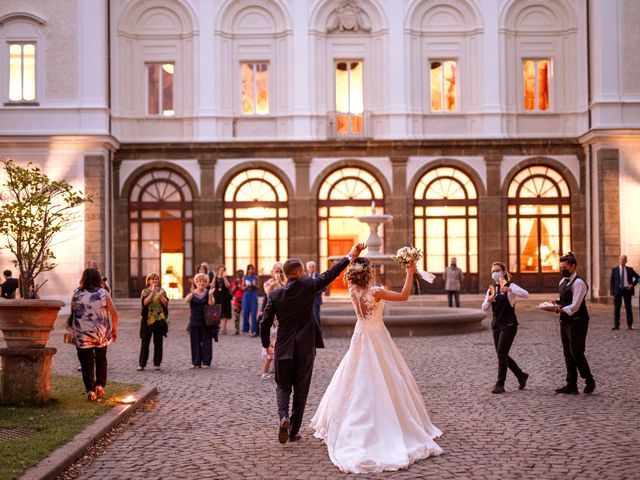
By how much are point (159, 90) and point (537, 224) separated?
15.0 meters

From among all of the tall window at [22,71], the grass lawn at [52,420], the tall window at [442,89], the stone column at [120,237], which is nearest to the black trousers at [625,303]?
the grass lawn at [52,420]

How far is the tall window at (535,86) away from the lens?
36.2 meters

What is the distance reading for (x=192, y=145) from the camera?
3525 centimetres

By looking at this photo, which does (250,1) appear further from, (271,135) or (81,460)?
(81,460)

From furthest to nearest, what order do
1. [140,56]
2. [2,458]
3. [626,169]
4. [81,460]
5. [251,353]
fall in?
[140,56] → [626,169] → [251,353] → [81,460] → [2,458]

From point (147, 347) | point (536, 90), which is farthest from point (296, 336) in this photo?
point (536, 90)

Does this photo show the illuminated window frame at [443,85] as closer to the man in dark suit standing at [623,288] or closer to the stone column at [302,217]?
the stone column at [302,217]

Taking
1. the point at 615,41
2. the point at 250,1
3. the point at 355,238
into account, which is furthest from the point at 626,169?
the point at 250,1

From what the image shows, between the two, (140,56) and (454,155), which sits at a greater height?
(140,56)

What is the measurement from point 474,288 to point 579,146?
6518 mm

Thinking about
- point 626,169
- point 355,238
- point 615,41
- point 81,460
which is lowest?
point 81,460

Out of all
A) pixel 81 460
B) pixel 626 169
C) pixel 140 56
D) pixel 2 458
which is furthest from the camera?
pixel 140 56

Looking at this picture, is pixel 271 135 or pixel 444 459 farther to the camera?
pixel 271 135

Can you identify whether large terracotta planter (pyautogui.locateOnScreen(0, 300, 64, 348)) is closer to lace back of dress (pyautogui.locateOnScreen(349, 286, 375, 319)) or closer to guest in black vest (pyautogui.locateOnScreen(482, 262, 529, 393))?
lace back of dress (pyautogui.locateOnScreen(349, 286, 375, 319))
